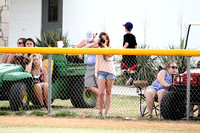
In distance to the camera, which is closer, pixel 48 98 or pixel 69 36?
pixel 48 98

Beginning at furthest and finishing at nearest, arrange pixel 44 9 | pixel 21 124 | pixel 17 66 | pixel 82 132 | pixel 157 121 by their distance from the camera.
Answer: pixel 44 9 → pixel 17 66 → pixel 157 121 → pixel 21 124 → pixel 82 132

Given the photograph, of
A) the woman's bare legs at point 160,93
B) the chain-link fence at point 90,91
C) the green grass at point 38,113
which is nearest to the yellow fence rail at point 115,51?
the chain-link fence at point 90,91

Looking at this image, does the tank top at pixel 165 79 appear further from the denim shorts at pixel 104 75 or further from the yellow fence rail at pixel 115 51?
the denim shorts at pixel 104 75

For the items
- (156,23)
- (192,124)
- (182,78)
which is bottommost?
(192,124)

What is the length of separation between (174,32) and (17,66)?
386 inches

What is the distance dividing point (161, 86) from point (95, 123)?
5.32ft

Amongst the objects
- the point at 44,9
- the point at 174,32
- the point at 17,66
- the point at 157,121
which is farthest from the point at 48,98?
the point at 44,9

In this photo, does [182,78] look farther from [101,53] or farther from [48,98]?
[48,98]

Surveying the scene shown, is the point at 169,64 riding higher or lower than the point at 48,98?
higher

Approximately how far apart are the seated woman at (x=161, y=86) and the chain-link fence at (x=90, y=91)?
0.14 metres

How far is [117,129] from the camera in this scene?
898cm

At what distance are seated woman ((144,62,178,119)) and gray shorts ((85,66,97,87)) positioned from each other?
1.38 metres

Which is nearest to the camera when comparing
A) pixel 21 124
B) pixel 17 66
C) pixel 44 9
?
pixel 21 124

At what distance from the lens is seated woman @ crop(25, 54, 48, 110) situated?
1108 cm
